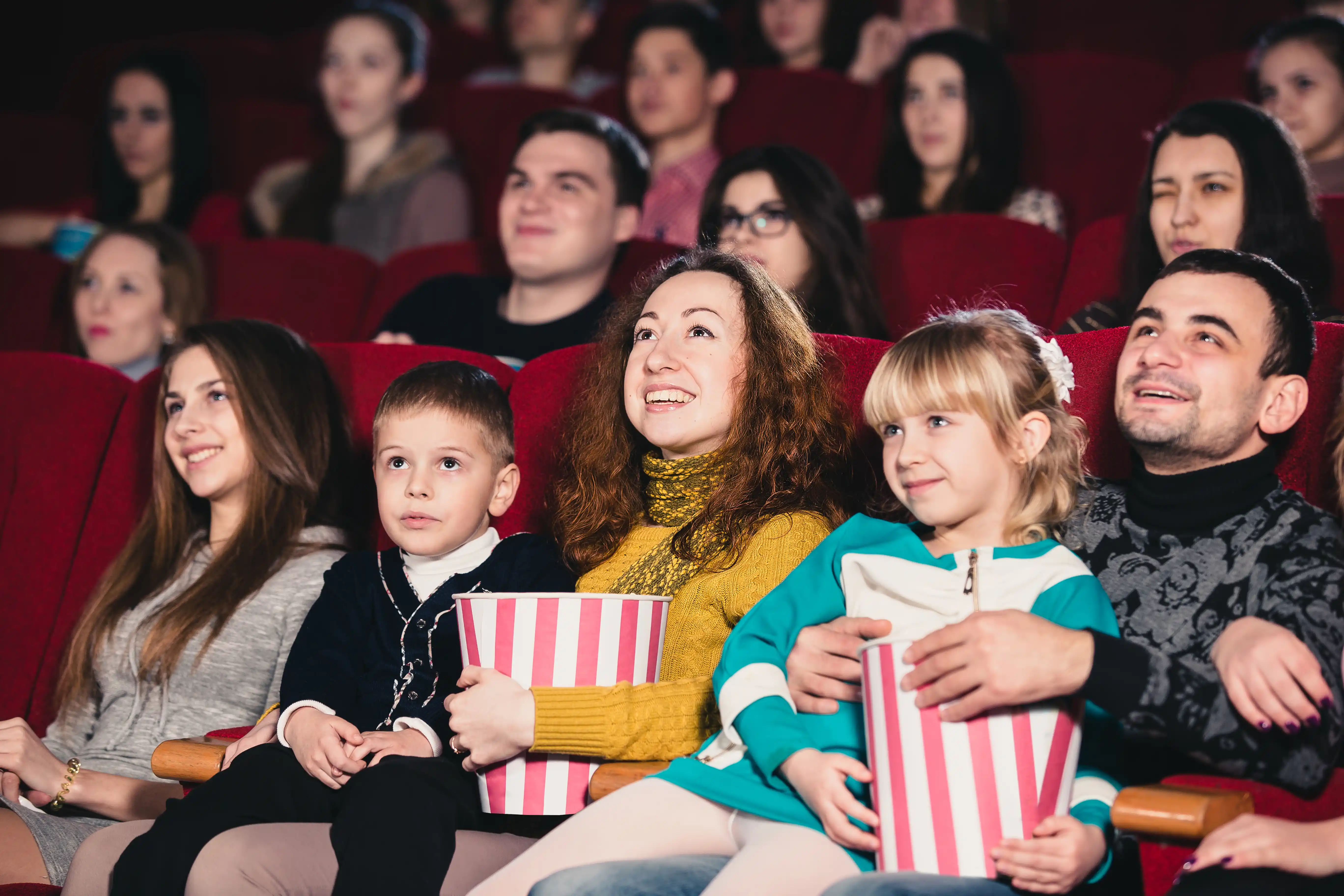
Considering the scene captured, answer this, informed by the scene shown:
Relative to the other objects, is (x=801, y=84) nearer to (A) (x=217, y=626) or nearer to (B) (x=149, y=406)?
(B) (x=149, y=406)

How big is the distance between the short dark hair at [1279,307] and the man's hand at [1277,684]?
31cm

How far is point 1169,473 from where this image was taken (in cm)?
130

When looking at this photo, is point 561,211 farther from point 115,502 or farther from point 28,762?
point 28,762

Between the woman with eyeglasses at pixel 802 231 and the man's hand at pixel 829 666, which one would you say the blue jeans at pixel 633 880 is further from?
the woman with eyeglasses at pixel 802 231

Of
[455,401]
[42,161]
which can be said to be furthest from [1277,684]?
[42,161]

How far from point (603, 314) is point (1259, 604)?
47.9 inches

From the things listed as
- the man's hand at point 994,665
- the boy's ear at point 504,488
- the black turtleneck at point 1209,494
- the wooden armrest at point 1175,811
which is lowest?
the wooden armrest at point 1175,811

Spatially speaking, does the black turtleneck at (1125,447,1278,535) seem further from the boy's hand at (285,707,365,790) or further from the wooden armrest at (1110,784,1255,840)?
the boy's hand at (285,707,365,790)

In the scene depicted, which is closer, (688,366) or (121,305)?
(688,366)

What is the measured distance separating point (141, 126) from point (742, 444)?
93.4 inches

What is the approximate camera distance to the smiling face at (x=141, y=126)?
3271mm

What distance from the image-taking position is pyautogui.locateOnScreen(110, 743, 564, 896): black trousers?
118cm

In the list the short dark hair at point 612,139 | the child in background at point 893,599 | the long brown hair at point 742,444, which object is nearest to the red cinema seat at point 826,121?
the short dark hair at point 612,139

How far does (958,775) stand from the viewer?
39.8 inches
